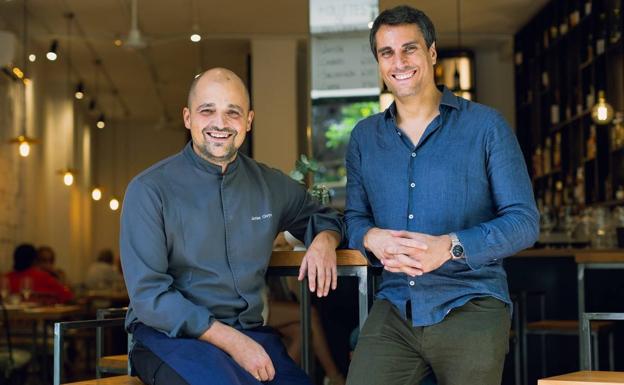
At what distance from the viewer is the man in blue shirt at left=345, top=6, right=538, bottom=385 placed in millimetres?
2424

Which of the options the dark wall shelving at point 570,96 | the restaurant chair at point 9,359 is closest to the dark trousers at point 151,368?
the restaurant chair at point 9,359

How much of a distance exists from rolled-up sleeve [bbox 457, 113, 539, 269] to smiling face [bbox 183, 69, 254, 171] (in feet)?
2.37

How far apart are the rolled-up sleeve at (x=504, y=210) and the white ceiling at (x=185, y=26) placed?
557cm

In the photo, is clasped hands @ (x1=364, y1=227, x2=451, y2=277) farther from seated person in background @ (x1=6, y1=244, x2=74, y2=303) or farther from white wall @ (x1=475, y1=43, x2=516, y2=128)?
white wall @ (x1=475, y1=43, x2=516, y2=128)

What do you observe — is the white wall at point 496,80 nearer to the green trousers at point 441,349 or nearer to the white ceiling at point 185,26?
the white ceiling at point 185,26

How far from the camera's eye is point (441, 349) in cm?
246

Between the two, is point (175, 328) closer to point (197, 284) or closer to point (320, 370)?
point (197, 284)

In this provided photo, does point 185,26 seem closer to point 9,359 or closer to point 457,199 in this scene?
point 9,359

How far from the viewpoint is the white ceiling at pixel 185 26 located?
1020 cm

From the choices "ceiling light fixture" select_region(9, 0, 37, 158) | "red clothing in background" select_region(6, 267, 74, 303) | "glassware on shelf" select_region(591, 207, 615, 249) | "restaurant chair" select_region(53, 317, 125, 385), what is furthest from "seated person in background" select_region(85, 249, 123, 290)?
"restaurant chair" select_region(53, 317, 125, 385)

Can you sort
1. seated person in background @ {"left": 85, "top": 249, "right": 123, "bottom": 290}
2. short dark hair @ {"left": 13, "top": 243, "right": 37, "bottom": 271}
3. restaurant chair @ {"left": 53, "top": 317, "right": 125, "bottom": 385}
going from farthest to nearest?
seated person in background @ {"left": 85, "top": 249, "right": 123, "bottom": 290} → short dark hair @ {"left": 13, "top": 243, "right": 37, "bottom": 271} → restaurant chair @ {"left": 53, "top": 317, "right": 125, "bottom": 385}

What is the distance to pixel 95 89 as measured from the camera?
15.5 meters

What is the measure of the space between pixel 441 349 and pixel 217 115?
894mm

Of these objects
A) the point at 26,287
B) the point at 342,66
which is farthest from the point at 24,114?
the point at 342,66
